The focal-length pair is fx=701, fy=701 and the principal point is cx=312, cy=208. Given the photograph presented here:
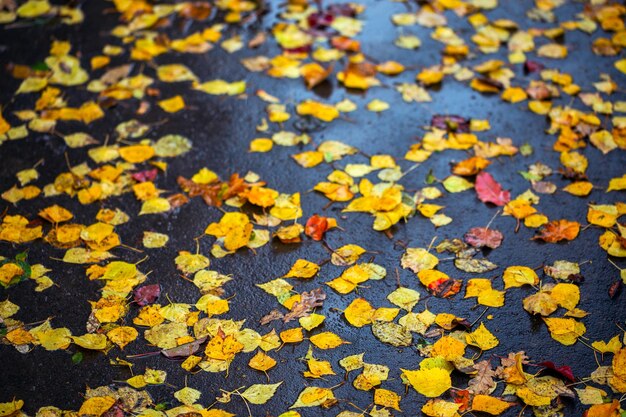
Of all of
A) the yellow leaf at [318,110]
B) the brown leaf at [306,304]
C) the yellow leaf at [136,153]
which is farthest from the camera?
the yellow leaf at [318,110]

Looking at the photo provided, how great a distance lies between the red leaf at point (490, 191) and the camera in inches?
126

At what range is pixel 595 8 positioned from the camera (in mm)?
4547

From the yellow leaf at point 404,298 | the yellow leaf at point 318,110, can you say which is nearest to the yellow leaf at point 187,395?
the yellow leaf at point 404,298

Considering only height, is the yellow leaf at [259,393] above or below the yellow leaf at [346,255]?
below

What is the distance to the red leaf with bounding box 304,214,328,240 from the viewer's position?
3027mm

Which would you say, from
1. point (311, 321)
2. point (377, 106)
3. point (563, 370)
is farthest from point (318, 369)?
point (377, 106)

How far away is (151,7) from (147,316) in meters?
2.65

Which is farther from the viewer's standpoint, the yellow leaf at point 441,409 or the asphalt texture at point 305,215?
the asphalt texture at point 305,215

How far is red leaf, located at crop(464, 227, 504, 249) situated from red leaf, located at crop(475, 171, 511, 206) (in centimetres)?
19

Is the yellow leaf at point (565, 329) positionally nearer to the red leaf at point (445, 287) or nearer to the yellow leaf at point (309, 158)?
the red leaf at point (445, 287)

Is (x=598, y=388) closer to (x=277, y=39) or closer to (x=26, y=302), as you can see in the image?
(x=26, y=302)

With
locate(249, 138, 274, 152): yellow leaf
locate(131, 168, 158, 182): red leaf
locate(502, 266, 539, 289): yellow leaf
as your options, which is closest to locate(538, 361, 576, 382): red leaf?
locate(502, 266, 539, 289): yellow leaf

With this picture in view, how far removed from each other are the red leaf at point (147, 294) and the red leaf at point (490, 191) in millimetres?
1500

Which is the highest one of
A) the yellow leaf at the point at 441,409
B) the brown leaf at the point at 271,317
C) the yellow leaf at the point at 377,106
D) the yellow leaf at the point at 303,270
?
the yellow leaf at the point at 377,106
